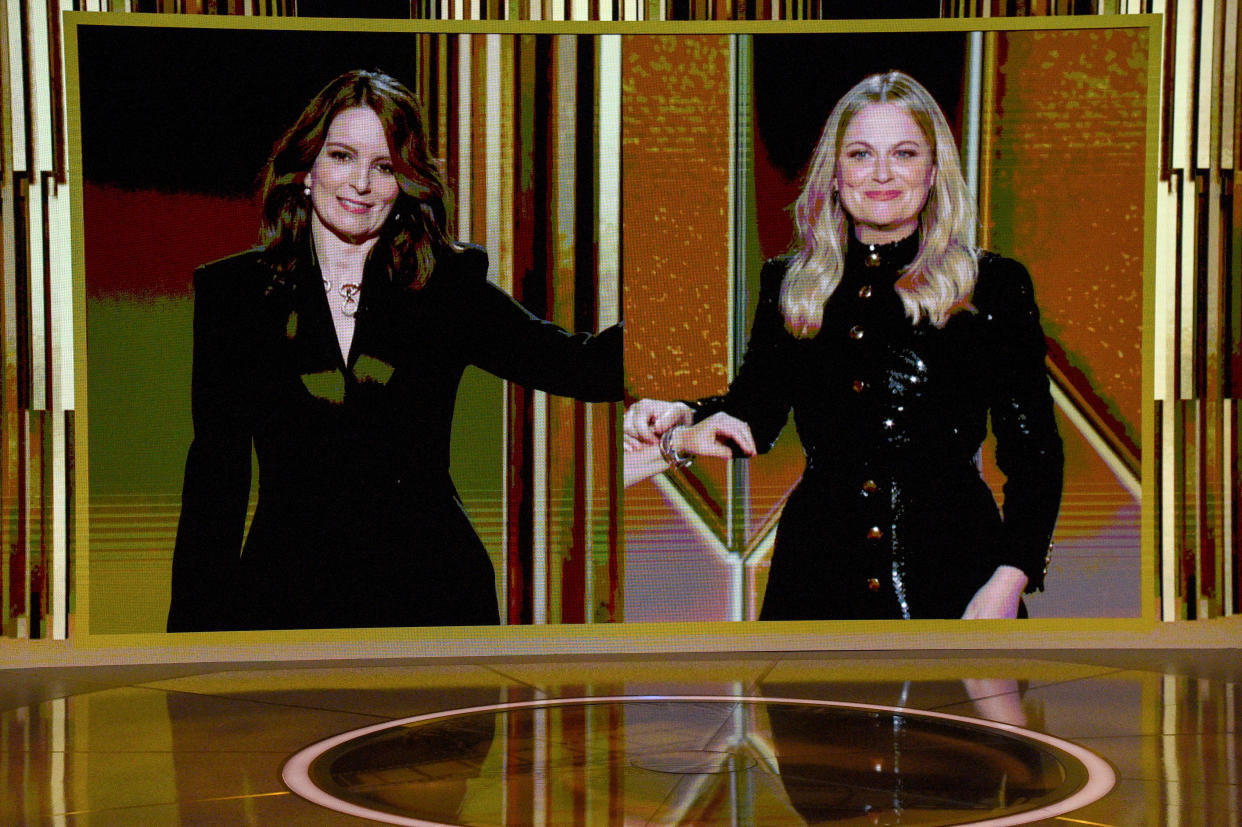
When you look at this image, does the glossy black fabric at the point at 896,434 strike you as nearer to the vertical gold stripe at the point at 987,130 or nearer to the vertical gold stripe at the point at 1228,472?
the vertical gold stripe at the point at 987,130

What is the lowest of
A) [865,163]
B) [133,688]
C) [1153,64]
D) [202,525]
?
[133,688]

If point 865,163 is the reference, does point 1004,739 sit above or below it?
below

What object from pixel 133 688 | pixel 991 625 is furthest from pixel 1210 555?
pixel 133 688

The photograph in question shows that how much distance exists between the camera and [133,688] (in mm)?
3752

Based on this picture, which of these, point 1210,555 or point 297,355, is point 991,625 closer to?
point 1210,555

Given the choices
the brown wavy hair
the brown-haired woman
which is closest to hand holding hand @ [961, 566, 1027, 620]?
the brown-haired woman

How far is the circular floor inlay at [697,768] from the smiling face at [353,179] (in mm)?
1817

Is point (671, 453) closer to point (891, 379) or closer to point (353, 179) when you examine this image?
point (891, 379)

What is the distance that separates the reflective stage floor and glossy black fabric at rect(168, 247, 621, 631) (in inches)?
10.3

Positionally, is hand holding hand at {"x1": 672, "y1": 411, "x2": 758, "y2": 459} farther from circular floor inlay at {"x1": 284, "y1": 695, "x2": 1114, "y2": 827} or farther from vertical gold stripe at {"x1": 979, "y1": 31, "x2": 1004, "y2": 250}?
circular floor inlay at {"x1": 284, "y1": 695, "x2": 1114, "y2": 827}

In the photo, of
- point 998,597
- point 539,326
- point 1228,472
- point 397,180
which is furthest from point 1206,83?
point 397,180

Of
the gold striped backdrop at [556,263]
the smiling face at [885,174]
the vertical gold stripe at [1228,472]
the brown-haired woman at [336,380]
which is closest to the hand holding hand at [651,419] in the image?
the gold striped backdrop at [556,263]

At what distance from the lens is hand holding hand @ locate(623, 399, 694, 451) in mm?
4422

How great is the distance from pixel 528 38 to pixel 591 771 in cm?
263
